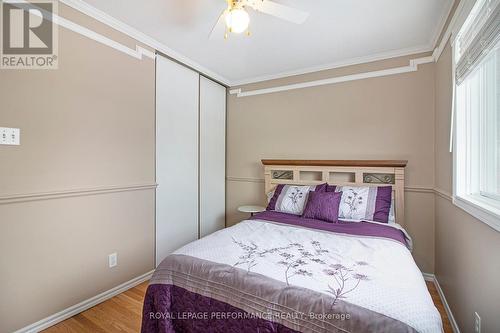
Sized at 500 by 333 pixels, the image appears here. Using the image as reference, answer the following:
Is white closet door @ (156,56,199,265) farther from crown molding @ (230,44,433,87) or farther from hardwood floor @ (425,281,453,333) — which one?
hardwood floor @ (425,281,453,333)

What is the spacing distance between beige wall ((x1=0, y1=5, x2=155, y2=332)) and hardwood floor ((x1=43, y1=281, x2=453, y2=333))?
0.14 m

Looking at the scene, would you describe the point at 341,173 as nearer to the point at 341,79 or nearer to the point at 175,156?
the point at 341,79

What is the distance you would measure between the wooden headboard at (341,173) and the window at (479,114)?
0.81 m

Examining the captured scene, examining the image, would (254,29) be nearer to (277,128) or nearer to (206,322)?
(277,128)

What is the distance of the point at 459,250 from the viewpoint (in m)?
1.63

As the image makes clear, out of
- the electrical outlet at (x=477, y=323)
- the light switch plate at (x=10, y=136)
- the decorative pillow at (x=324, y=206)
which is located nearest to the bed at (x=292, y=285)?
the decorative pillow at (x=324, y=206)

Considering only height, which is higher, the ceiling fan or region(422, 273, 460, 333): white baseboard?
the ceiling fan

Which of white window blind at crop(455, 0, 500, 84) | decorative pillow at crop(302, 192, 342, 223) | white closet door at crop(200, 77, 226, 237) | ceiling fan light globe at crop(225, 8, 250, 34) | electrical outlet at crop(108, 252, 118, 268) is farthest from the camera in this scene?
white closet door at crop(200, 77, 226, 237)

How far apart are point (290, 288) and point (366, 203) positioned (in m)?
1.59

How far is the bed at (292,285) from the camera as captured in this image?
952mm

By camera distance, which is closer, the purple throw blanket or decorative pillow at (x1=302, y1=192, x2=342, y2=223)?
the purple throw blanket

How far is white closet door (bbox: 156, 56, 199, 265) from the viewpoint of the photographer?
261 cm

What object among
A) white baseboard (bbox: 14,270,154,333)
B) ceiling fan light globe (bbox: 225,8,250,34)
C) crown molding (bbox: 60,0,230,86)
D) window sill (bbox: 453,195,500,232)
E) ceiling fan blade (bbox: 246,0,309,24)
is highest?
crown molding (bbox: 60,0,230,86)

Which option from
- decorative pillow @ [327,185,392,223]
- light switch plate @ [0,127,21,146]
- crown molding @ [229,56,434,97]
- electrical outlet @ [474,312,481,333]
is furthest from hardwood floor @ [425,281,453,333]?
light switch plate @ [0,127,21,146]
